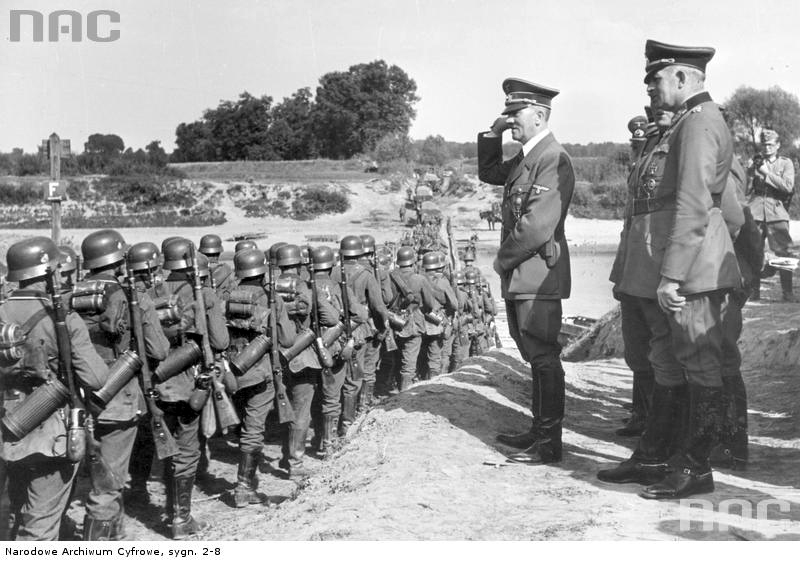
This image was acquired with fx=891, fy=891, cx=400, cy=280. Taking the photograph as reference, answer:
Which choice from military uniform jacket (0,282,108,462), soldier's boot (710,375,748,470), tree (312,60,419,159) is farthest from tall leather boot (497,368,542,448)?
tree (312,60,419,159)

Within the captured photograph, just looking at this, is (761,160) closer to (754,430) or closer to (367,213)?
(754,430)

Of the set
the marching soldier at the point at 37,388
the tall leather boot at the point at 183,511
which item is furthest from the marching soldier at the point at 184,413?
the marching soldier at the point at 37,388

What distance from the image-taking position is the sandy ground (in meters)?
4.53

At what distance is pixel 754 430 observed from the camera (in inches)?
273

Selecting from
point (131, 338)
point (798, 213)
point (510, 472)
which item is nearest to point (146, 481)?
point (131, 338)

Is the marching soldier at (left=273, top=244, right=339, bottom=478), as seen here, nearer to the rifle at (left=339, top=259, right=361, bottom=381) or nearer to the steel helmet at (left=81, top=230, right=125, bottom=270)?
the rifle at (left=339, top=259, right=361, bottom=381)

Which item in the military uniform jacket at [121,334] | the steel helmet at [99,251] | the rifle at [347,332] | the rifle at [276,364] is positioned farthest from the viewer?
the rifle at [347,332]

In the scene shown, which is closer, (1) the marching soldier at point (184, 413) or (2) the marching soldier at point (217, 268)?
(1) the marching soldier at point (184, 413)

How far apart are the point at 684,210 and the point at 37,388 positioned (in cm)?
380

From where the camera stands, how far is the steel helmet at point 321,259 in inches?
367

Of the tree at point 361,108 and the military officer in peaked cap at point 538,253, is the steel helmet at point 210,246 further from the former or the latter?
the tree at point 361,108

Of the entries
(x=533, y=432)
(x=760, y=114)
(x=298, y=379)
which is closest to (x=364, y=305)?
(x=298, y=379)

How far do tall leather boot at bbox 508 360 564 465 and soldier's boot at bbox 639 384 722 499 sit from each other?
0.82m

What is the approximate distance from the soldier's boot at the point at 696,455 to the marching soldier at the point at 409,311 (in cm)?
711
